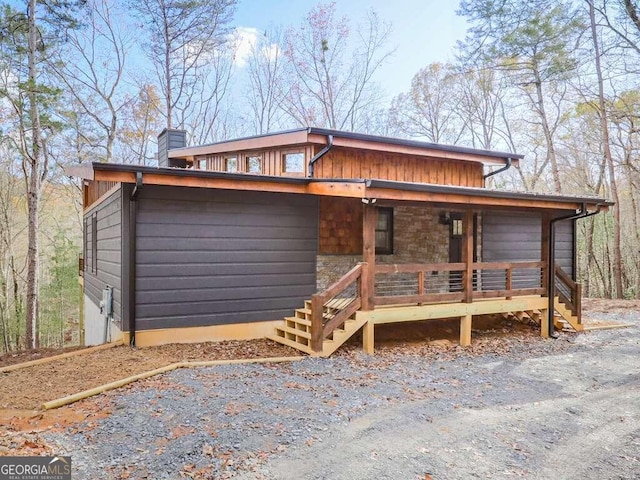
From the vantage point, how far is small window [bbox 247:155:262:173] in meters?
10.7

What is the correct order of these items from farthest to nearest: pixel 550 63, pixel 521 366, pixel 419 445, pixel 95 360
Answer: pixel 550 63
pixel 521 366
pixel 95 360
pixel 419 445

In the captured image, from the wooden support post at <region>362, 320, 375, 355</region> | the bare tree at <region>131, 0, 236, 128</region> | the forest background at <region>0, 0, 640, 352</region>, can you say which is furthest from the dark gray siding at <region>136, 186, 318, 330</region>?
the bare tree at <region>131, 0, 236, 128</region>

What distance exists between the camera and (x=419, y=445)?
395cm

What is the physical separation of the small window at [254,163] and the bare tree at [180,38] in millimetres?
9438

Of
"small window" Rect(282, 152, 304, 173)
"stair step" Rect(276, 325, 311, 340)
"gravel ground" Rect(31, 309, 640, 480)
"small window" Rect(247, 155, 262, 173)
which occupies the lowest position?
"gravel ground" Rect(31, 309, 640, 480)

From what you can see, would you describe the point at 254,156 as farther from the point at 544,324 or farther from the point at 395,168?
the point at 544,324

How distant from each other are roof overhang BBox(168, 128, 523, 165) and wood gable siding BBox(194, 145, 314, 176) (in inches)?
4.8

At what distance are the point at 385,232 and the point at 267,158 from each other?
317 cm

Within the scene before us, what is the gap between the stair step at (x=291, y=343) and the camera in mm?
6982

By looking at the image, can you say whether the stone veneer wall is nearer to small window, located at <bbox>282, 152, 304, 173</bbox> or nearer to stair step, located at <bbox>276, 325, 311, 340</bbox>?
stair step, located at <bbox>276, 325, 311, 340</bbox>

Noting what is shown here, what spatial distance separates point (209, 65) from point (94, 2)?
5.03 m

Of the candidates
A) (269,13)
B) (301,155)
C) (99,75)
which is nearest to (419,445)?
(301,155)

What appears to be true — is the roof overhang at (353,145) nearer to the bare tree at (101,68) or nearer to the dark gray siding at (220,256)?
the dark gray siding at (220,256)

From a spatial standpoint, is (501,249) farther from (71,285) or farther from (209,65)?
(71,285)
